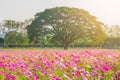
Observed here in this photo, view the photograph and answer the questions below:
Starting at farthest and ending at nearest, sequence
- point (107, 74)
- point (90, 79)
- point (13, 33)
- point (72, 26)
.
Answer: point (13, 33) < point (72, 26) < point (107, 74) < point (90, 79)

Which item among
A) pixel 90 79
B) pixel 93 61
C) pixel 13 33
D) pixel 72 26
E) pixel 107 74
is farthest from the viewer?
pixel 13 33

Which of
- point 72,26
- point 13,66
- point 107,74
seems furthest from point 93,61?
point 72,26

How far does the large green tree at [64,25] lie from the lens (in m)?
56.8

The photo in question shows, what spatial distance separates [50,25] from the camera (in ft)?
193

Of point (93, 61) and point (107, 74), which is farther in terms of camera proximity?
point (93, 61)

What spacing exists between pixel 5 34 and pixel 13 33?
12.5 ft

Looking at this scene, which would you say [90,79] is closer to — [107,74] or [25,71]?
[107,74]

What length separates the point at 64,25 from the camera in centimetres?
5853

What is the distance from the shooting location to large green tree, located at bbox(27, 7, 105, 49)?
56.8 m

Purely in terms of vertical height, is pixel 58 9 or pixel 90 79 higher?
pixel 58 9

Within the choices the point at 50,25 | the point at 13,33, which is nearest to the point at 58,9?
the point at 50,25

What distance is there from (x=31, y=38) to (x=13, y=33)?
26467mm

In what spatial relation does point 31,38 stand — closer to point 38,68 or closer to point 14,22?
point 14,22

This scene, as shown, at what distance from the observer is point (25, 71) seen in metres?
5.79
